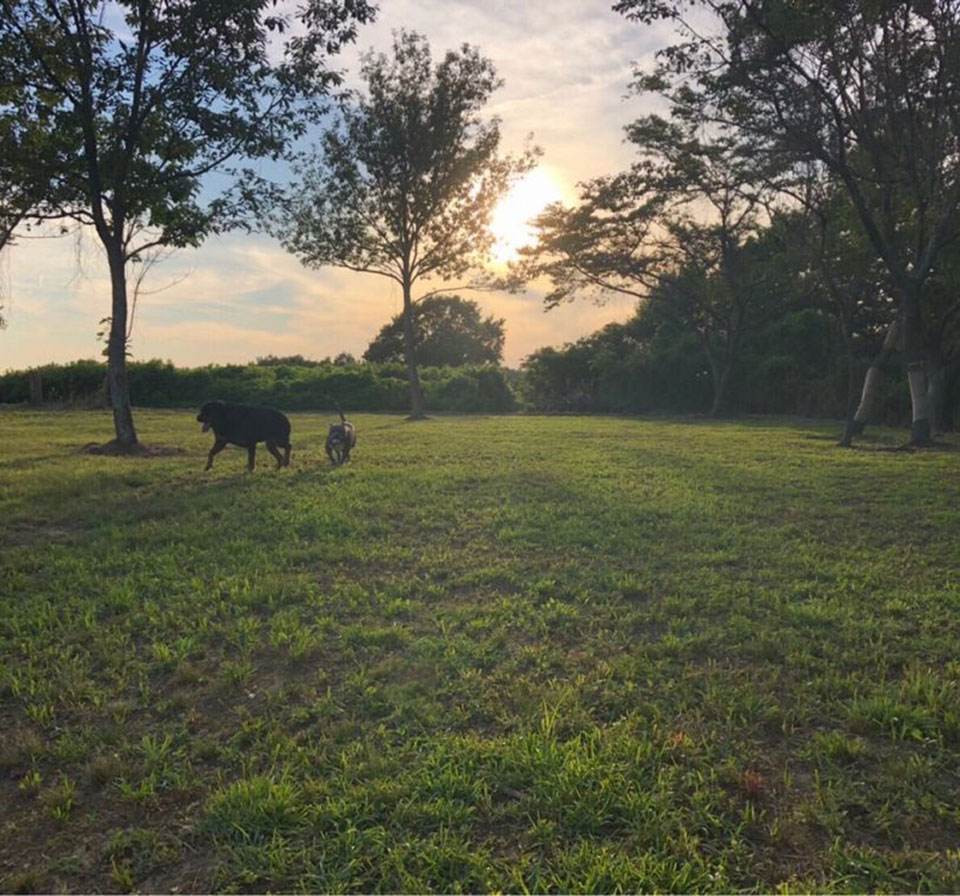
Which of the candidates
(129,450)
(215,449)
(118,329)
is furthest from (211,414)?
(118,329)

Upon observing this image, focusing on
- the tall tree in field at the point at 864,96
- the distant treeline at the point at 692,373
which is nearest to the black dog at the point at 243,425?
the tall tree in field at the point at 864,96

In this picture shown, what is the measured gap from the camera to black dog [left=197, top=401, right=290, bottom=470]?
8930mm

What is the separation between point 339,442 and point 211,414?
2101 millimetres

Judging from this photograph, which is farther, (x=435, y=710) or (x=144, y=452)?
(x=144, y=452)

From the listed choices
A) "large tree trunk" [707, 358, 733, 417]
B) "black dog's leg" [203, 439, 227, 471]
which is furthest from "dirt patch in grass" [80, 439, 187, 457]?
"large tree trunk" [707, 358, 733, 417]

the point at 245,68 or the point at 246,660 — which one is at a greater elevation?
the point at 245,68

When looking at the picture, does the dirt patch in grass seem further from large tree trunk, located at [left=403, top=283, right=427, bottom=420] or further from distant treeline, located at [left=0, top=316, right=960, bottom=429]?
distant treeline, located at [left=0, top=316, right=960, bottom=429]

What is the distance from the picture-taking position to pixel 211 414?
8.88m

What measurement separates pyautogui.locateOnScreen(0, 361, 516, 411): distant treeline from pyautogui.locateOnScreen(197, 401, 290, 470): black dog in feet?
55.1

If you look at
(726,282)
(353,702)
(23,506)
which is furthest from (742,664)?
(726,282)

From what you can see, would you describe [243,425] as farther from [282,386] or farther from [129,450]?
[282,386]

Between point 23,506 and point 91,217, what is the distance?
6224mm

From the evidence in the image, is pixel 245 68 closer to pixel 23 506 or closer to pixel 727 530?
pixel 23 506

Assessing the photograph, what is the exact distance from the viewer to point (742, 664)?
3.41 m
